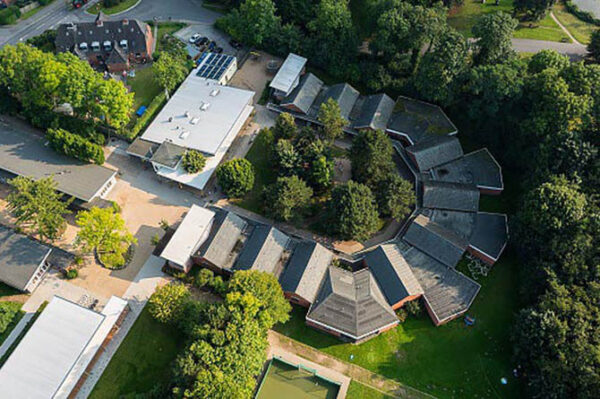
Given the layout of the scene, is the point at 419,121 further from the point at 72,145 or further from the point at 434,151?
the point at 72,145

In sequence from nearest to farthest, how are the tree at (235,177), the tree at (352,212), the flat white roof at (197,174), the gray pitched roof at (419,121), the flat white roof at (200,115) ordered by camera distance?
the tree at (352,212), the tree at (235,177), the flat white roof at (197,174), the flat white roof at (200,115), the gray pitched roof at (419,121)

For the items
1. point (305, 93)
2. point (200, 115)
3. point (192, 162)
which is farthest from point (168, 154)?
point (305, 93)

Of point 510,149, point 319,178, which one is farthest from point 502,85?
point 319,178

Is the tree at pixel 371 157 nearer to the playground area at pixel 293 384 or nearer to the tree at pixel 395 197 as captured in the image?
the tree at pixel 395 197

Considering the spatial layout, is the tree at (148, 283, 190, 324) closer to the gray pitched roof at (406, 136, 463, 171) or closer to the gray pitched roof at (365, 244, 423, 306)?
the gray pitched roof at (365, 244, 423, 306)

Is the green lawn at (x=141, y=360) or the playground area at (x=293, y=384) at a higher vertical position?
the playground area at (x=293, y=384)

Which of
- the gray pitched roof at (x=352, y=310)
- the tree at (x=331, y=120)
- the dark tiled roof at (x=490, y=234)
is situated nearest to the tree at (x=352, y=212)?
the gray pitched roof at (x=352, y=310)
